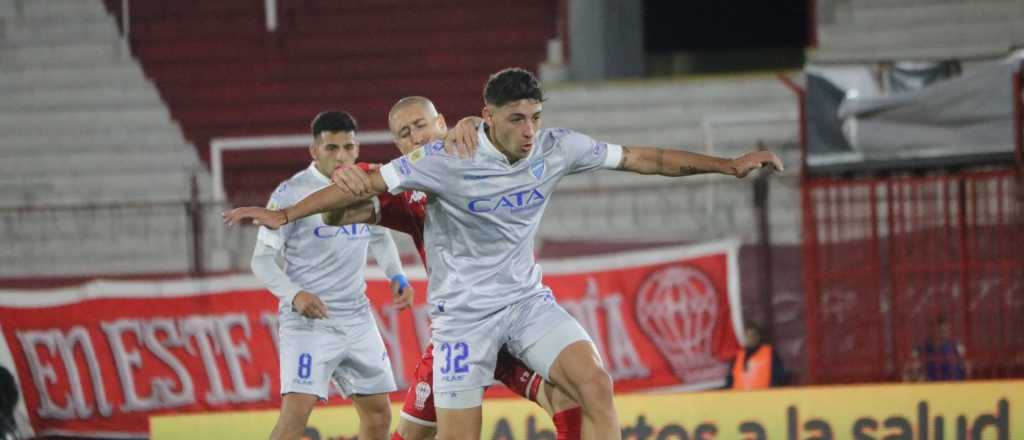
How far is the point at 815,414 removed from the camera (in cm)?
1013

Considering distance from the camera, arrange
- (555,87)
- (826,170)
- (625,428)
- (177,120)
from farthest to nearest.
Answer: (177,120) → (555,87) → (826,170) → (625,428)

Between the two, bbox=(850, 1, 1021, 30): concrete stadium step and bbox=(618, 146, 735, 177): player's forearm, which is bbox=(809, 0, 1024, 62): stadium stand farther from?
bbox=(618, 146, 735, 177): player's forearm

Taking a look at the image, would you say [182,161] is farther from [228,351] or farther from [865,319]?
[865,319]

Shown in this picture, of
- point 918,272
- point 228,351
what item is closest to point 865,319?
point 918,272

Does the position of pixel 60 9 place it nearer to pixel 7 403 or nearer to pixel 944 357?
pixel 7 403

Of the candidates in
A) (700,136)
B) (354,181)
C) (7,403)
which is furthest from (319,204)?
(700,136)

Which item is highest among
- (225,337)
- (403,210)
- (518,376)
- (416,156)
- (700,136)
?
(416,156)

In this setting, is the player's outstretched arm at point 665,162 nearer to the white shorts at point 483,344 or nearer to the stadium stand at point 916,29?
the white shorts at point 483,344

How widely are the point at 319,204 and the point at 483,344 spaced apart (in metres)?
0.91

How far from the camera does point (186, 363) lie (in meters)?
12.1

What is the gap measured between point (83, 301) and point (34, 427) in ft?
3.41

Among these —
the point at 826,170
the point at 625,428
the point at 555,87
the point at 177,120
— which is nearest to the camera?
the point at 625,428

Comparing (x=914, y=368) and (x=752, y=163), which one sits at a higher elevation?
(x=752, y=163)

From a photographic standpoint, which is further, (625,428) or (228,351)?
(228,351)
